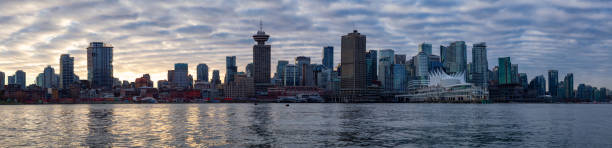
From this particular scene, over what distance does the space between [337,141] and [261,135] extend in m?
10.2

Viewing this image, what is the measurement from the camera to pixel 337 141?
52.9 m

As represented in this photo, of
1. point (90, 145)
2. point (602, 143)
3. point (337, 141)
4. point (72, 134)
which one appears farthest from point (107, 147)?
point (602, 143)

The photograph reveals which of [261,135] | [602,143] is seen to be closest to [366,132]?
[261,135]

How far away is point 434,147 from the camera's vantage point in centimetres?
4781

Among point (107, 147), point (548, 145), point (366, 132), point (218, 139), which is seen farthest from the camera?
point (366, 132)

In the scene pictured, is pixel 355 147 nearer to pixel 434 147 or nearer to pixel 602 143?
pixel 434 147

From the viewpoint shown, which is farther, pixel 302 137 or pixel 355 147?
pixel 302 137

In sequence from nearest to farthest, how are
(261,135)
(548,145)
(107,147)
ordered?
(107,147)
(548,145)
(261,135)

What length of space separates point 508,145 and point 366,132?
18149mm

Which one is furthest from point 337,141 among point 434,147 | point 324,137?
point 434,147

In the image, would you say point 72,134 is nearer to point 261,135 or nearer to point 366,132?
point 261,135

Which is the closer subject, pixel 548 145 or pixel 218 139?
pixel 548 145

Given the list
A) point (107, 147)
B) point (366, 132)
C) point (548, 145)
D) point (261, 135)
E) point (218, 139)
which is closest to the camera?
point (107, 147)

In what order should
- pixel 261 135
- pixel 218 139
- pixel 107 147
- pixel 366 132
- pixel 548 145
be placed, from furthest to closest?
1. pixel 366 132
2. pixel 261 135
3. pixel 218 139
4. pixel 548 145
5. pixel 107 147
